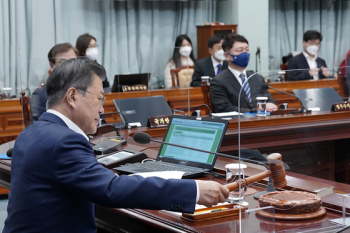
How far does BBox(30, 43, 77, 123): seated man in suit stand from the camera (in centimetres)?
316

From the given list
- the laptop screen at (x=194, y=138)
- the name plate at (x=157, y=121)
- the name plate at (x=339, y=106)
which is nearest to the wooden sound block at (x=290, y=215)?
the laptop screen at (x=194, y=138)

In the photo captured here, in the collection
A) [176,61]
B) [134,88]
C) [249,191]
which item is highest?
[176,61]

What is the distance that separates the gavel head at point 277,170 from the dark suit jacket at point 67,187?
13.1 inches

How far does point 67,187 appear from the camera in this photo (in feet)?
4.16

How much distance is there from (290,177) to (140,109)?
Answer: 169cm

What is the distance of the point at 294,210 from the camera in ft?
4.49

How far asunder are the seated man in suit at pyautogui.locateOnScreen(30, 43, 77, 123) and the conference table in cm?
63

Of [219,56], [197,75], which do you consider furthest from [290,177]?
[219,56]

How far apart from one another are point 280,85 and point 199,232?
2.51 metres

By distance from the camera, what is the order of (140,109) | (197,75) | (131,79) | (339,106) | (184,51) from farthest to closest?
(184,51)
(197,75)
(131,79)
(140,109)
(339,106)

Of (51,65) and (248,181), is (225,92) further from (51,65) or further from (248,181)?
(248,181)

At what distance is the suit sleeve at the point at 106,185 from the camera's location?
4.09 ft

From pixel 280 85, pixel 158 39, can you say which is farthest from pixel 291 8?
pixel 280 85

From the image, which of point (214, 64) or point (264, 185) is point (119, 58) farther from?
point (264, 185)
